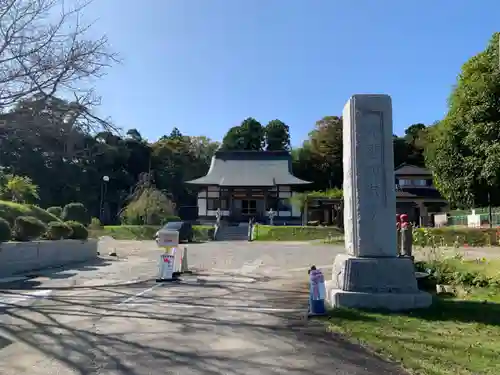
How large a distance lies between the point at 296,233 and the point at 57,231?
65.8ft

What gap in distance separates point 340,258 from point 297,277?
4.33 metres

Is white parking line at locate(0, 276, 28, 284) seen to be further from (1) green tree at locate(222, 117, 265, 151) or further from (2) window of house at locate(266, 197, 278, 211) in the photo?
(1) green tree at locate(222, 117, 265, 151)

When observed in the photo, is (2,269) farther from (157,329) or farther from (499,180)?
(499,180)

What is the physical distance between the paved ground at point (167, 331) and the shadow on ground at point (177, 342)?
11 millimetres

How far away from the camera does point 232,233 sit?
36.9m

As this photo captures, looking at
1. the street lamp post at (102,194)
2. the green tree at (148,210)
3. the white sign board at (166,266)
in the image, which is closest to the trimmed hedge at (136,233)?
the green tree at (148,210)

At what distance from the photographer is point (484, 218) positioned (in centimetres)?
3212

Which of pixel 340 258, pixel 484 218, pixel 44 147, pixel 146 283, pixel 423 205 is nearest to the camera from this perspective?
pixel 340 258

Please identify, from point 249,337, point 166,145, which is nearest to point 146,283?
point 249,337

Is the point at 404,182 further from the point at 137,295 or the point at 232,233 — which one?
the point at 137,295

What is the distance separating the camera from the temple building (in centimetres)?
4456

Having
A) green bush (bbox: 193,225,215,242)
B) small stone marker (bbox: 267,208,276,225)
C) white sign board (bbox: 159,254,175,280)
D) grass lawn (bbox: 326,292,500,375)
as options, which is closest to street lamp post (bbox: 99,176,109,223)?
green bush (bbox: 193,225,215,242)

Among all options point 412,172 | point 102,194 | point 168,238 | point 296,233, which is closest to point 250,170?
point 102,194

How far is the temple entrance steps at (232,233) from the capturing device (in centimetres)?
3506
